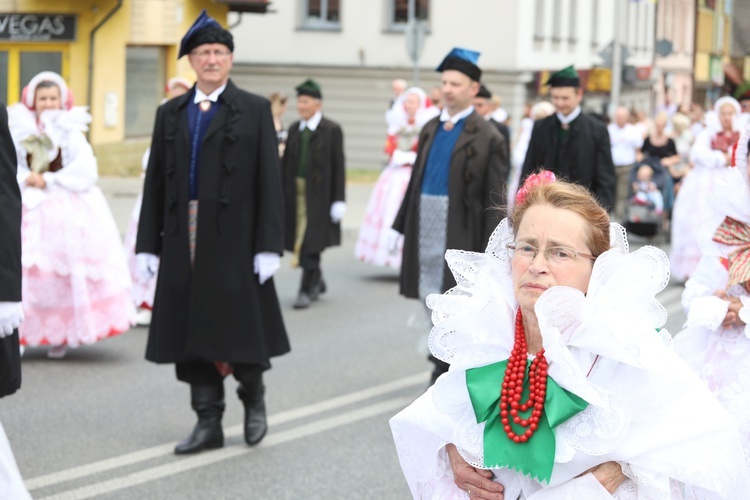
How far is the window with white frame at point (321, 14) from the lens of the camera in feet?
120

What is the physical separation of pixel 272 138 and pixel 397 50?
2898 centimetres

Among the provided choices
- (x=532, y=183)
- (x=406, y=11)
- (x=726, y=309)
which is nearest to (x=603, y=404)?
(x=532, y=183)

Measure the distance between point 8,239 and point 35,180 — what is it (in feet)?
15.8

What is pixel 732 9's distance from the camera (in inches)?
2790

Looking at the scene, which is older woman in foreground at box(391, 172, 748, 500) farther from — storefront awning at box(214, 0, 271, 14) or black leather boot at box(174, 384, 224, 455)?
storefront awning at box(214, 0, 271, 14)

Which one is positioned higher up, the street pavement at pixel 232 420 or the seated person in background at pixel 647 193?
the seated person in background at pixel 647 193

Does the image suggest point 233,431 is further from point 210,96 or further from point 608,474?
point 608,474

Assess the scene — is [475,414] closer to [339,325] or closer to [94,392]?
[94,392]

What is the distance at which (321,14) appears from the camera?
36.9 m

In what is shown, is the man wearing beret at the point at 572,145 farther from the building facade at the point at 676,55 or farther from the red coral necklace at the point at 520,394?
the building facade at the point at 676,55

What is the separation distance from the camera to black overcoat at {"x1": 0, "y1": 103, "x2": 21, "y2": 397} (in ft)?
16.6

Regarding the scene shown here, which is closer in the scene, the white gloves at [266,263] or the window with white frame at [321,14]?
the white gloves at [266,263]

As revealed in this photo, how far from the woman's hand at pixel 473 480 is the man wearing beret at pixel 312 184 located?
8.97 meters

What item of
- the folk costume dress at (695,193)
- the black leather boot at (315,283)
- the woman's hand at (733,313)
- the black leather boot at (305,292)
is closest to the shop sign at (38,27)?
the black leather boot at (315,283)
